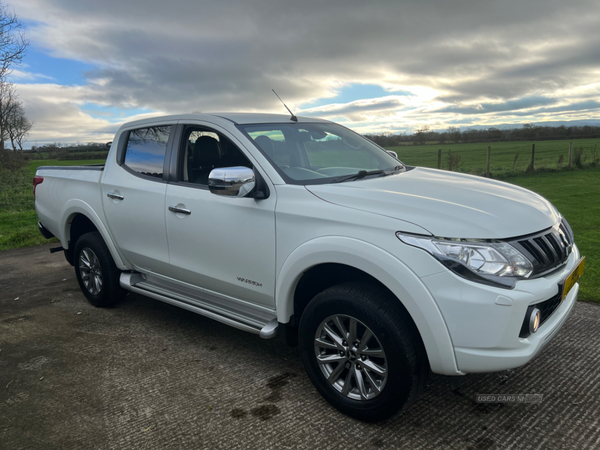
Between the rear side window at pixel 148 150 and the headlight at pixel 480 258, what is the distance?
8.11 feet

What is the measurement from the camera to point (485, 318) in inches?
84.1

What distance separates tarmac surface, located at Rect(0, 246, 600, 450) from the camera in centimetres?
Answer: 254

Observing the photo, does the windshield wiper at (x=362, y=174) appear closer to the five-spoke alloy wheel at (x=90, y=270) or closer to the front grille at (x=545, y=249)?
the front grille at (x=545, y=249)

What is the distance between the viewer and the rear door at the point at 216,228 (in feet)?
9.78

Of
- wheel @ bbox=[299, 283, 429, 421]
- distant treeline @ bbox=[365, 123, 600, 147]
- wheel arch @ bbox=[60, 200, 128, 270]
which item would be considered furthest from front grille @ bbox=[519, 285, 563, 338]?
distant treeline @ bbox=[365, 123, 600, 147]

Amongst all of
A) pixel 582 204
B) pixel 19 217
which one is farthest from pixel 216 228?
pixel 19 217

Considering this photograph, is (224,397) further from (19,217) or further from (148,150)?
(19,217)

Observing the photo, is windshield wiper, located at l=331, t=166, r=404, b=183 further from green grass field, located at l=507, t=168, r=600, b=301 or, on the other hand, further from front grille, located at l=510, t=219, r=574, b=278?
green grass field, located at l=507, t=168, r=600, b=301

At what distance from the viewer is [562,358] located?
3.38 metres

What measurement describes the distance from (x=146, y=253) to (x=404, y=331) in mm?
2503

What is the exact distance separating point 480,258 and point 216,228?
1816mm

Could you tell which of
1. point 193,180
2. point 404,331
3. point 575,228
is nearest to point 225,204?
point 193,180

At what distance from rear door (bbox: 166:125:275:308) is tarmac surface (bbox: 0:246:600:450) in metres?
0.62

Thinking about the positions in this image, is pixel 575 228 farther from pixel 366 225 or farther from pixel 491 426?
pixel 366 225
